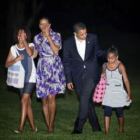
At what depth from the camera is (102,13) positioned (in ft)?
143

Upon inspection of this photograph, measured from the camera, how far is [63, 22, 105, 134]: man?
9719mm

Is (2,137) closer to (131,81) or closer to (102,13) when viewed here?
(131,81)

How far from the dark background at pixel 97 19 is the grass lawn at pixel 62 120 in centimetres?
1461

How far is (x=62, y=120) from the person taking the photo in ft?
38.4

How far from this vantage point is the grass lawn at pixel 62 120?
9586 millimetres

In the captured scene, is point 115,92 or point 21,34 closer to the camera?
point 115,92

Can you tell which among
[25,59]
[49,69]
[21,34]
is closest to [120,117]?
[49,69]

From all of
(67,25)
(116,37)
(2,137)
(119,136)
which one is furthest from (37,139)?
(67,25)

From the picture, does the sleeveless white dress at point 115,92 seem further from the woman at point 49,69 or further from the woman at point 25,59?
the woman at point 25,59

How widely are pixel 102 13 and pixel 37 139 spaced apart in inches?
1371

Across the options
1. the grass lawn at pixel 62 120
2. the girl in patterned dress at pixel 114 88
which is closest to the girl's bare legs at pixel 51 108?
the grass lawn at pixel 62 120

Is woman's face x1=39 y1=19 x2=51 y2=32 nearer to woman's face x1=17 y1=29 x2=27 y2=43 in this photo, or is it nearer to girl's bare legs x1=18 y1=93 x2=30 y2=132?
woman's face x1=17 y1=29 x2=27 y2=43

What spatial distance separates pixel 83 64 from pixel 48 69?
0.65 meters

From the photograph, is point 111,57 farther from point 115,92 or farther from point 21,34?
point 21,34
